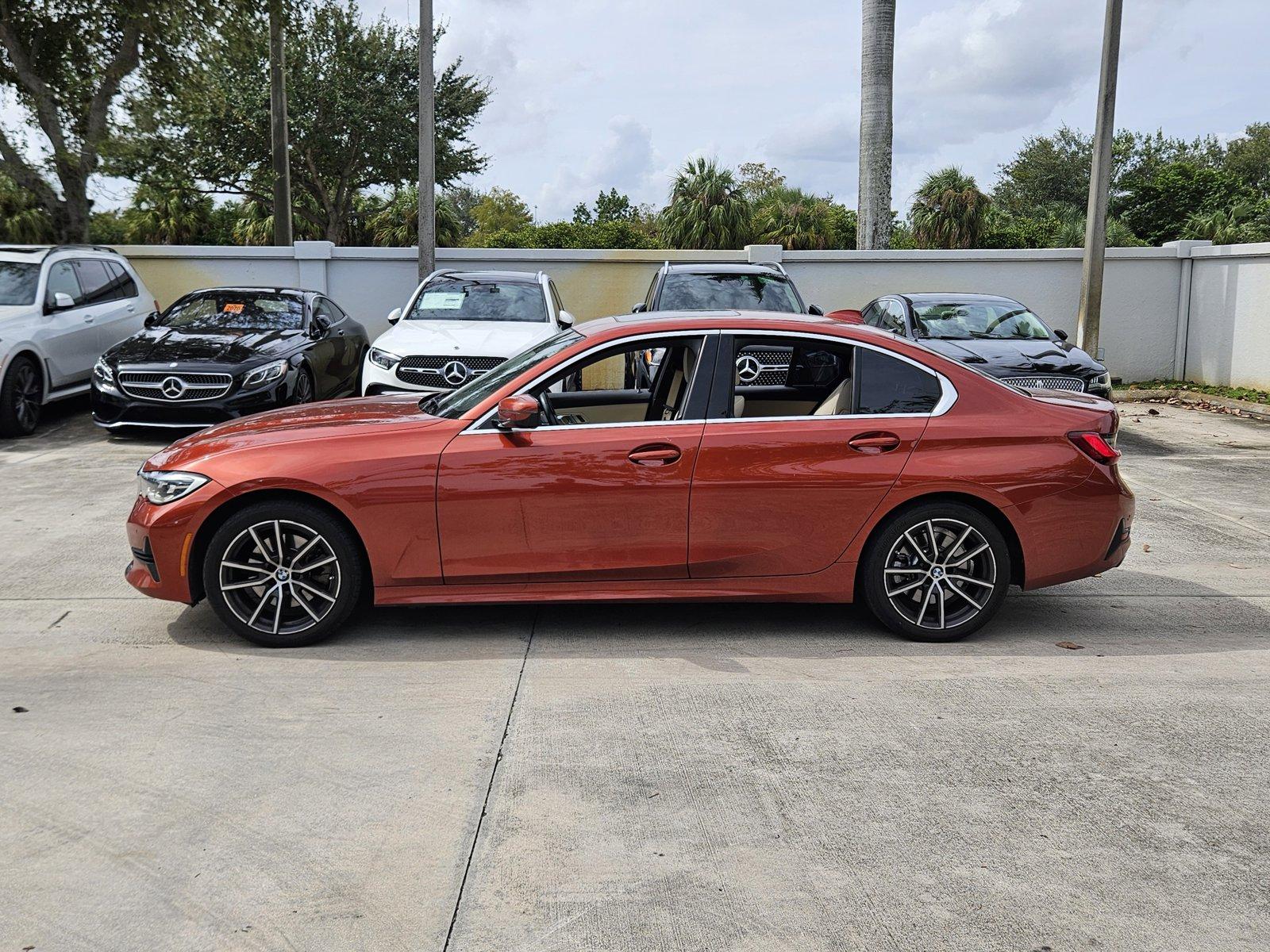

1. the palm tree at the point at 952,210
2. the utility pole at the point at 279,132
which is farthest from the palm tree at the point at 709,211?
the utility pole at the point at 279,132

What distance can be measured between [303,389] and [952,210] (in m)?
35.5

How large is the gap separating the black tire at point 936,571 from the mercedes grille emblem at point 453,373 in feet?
19.9

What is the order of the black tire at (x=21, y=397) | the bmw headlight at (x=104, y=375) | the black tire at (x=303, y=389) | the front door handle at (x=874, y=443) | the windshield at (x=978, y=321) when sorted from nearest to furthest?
the front door handle at (x=874, y=443), the bmw headlight at (x=104, y=375), the black tire at (x=21, y=397), the black tire at (x=303, y=389), the windshield at (x=978, y=321)

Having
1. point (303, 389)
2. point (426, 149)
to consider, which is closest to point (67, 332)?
point (303, 389)

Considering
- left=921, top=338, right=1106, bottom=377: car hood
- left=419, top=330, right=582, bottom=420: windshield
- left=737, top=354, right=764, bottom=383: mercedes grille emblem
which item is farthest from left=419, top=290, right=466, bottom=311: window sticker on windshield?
left=419, top=330, right=582, bottom=420: windshield

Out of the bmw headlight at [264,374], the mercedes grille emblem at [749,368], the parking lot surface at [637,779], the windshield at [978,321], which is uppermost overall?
the windshield at [978,321]

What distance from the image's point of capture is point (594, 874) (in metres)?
3.57

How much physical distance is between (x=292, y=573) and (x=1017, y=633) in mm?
3580

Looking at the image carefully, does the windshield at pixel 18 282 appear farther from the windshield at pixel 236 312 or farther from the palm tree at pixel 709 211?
the palm tree at pixel 709 211

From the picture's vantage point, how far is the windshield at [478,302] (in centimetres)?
1245

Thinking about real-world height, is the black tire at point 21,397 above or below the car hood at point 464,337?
below

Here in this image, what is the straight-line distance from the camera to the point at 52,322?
12.7 m

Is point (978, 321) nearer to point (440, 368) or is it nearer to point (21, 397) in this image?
point (440, 368)

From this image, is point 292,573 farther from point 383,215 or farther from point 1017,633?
point 383,215
